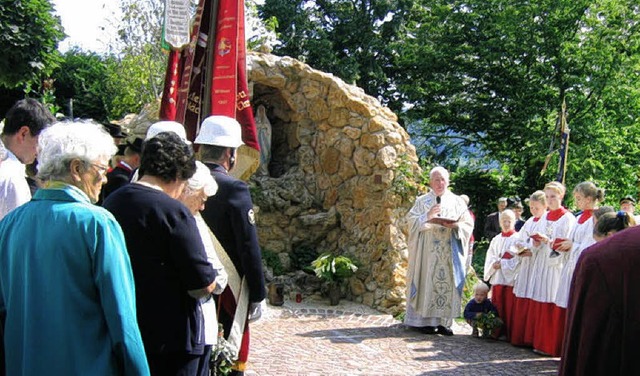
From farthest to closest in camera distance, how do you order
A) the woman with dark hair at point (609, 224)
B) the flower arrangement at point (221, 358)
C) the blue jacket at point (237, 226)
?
the woman with dark hair at point (609, 224) → the blue jacket at point (237, 226) → the flower arrangement at point (221, 358)

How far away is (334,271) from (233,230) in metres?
6.94

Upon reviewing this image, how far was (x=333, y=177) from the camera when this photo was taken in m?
11.8

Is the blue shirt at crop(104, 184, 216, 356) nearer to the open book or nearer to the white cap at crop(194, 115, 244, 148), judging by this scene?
the white cap at crop(194, 115, 244, 148)

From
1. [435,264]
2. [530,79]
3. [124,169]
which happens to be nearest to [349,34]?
[530,79]

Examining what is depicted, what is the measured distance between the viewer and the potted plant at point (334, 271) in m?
10.5

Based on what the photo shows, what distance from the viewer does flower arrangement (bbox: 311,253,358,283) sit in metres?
10.5

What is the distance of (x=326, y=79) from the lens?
1158cm

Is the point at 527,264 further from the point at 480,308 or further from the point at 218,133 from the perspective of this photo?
the point at 218,133

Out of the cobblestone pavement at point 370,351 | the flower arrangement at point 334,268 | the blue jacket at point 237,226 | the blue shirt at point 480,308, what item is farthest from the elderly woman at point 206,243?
the flower arrangement at point 334,268

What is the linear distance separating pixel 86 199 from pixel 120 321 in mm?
452

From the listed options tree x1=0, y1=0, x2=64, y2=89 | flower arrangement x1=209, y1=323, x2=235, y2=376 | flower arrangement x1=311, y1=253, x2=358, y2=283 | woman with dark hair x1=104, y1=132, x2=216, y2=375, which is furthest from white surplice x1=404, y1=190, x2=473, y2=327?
woman with dark hair x1=104, y1=132, x2=216, y2=375

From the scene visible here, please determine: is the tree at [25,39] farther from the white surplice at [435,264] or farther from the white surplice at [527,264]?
the white surplice at [527,264]

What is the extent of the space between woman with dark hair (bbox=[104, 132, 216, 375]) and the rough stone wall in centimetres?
772

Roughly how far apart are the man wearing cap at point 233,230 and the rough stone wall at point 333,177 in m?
6.73
